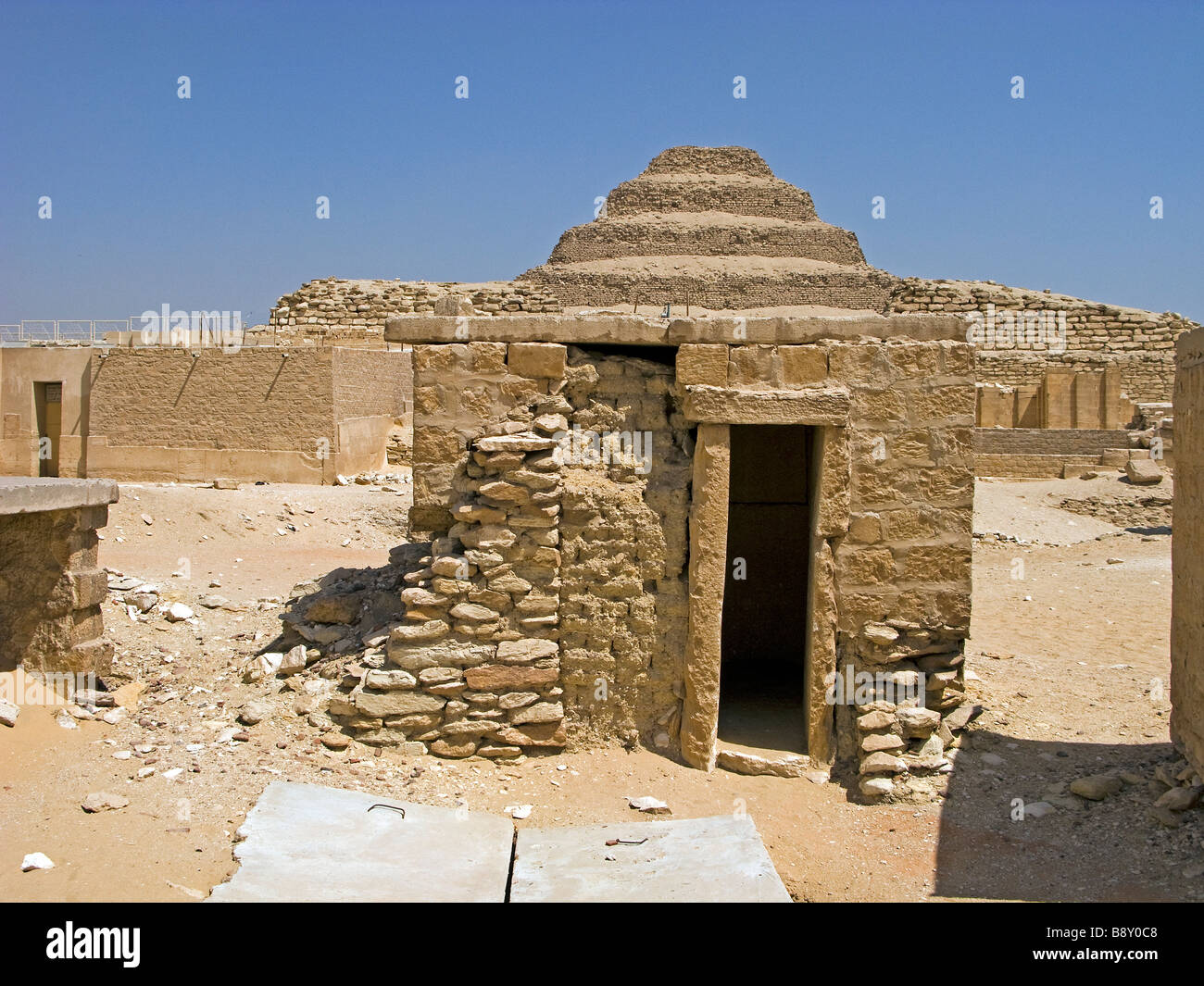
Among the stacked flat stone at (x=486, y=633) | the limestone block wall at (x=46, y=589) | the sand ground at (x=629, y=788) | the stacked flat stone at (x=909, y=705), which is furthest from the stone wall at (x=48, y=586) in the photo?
the stacked flat stone at (x=909, y=705)

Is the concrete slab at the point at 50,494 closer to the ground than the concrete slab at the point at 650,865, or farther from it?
farther from it

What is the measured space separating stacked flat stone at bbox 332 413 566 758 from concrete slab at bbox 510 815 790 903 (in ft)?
2.71

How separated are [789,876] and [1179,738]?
2.29 m

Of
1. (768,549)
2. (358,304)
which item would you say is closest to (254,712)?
(768,549)

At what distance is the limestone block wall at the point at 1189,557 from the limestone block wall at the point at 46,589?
610 centimetres

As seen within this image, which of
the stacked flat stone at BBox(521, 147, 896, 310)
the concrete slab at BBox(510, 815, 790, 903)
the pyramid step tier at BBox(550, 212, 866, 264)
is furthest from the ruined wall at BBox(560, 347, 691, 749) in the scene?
the pyramid step tier at BBox(550, 212, 866, 264)

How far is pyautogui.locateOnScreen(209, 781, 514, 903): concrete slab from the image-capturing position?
13.6 feet

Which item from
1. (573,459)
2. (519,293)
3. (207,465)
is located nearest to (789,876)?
(573,459)

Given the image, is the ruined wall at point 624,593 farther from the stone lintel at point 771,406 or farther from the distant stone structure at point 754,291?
the distant stone structure at point 754,291

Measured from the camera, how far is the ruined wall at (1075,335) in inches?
1293

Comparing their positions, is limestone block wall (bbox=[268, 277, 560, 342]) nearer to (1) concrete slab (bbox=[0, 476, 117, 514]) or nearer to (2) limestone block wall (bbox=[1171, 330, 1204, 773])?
(1) concrete slab (bbox=[0, 476, 117, 514])

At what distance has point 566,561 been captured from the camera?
19.2 ft

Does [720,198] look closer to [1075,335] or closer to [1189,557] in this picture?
[1075,335]

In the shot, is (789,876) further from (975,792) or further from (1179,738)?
(1179,738)
